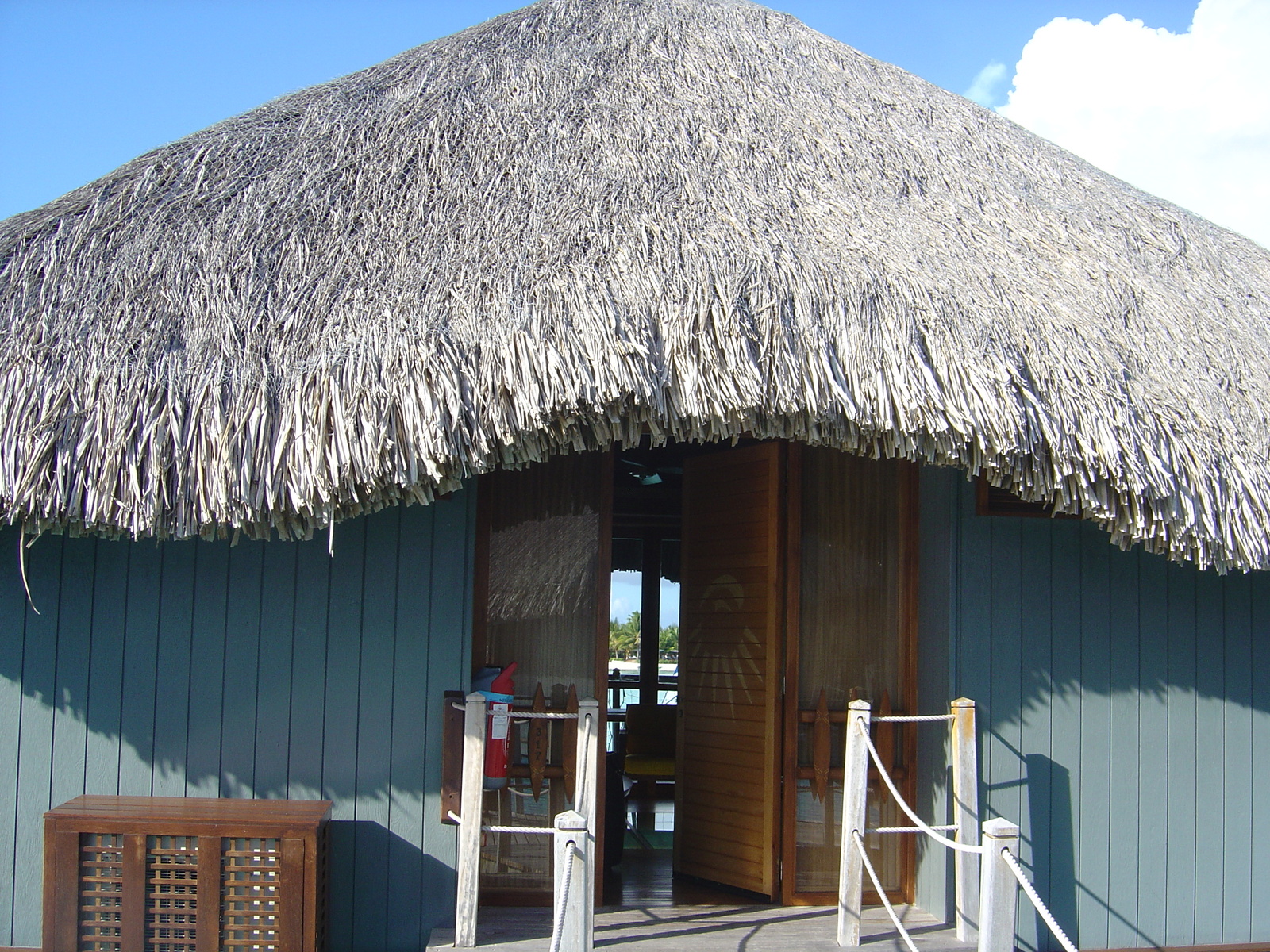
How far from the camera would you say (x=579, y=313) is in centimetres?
350

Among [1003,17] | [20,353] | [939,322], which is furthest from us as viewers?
[1003,17]

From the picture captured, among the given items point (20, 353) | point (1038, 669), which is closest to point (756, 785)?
point (1038, 669)

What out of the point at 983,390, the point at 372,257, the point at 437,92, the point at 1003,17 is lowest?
the point at 983,390

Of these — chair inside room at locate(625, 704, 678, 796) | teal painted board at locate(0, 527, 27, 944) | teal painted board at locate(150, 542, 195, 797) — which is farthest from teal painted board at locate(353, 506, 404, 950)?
chair inside room at locate(625, 704, 678, 796)

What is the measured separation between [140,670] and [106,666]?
13 centimetres

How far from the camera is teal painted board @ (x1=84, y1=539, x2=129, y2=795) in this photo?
3883mm

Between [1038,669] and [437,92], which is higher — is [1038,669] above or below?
below

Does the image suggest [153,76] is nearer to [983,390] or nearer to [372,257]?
[372,257]

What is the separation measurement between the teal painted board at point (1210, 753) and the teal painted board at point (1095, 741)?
47 centimetres

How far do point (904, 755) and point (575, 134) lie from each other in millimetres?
3293

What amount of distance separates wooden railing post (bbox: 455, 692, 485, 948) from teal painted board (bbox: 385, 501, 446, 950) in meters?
0.38

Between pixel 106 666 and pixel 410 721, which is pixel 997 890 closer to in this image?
pixel 410 721

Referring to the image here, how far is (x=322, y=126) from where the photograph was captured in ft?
15.1

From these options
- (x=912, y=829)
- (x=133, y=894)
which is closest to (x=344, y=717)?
(x=133, y=894)
